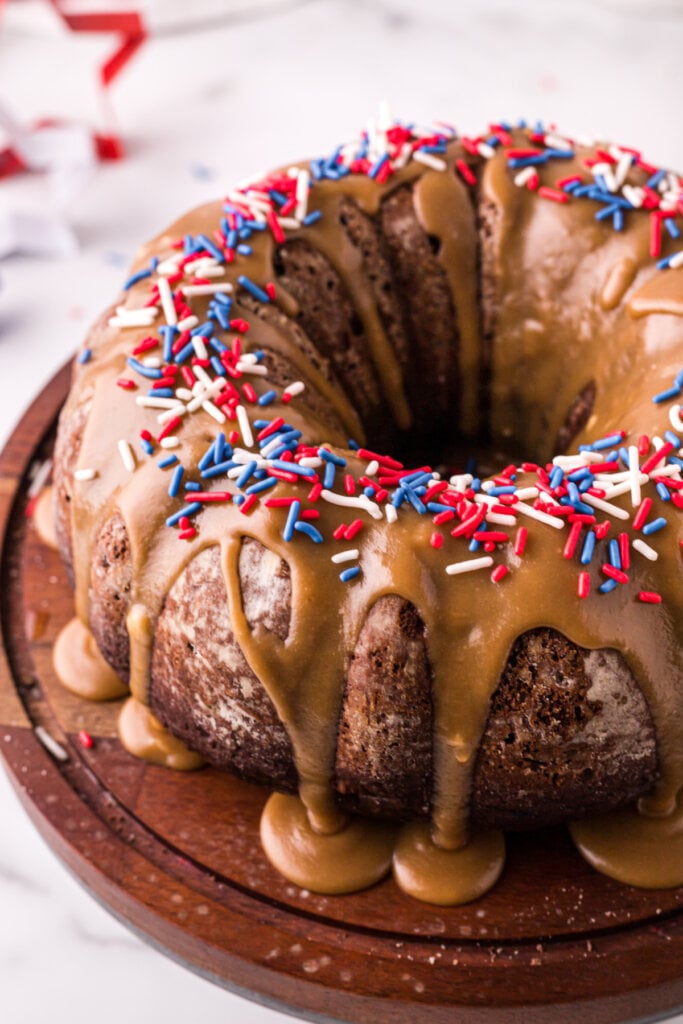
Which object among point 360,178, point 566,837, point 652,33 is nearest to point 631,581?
A: point 566,837

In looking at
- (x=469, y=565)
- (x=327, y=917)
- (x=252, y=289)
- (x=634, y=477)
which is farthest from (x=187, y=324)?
(x=327, y=917)

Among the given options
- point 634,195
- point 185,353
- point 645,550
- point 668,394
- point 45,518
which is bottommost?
point 45,518

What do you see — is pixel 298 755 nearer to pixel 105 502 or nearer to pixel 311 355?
pixel 105 502

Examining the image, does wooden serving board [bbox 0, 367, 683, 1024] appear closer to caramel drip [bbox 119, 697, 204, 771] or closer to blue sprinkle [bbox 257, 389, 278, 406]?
caramel drip [bbox 119, 697, 204, 771]

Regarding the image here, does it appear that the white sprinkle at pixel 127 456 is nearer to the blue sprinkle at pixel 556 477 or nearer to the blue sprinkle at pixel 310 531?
the blue sprinkle at pixel 310 531

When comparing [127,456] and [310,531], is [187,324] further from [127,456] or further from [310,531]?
[310,531]

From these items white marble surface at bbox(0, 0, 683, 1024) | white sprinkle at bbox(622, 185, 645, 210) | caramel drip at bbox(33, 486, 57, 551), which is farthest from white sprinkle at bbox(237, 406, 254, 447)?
white marble surface at bbox(0, 0, 683, 1024)
